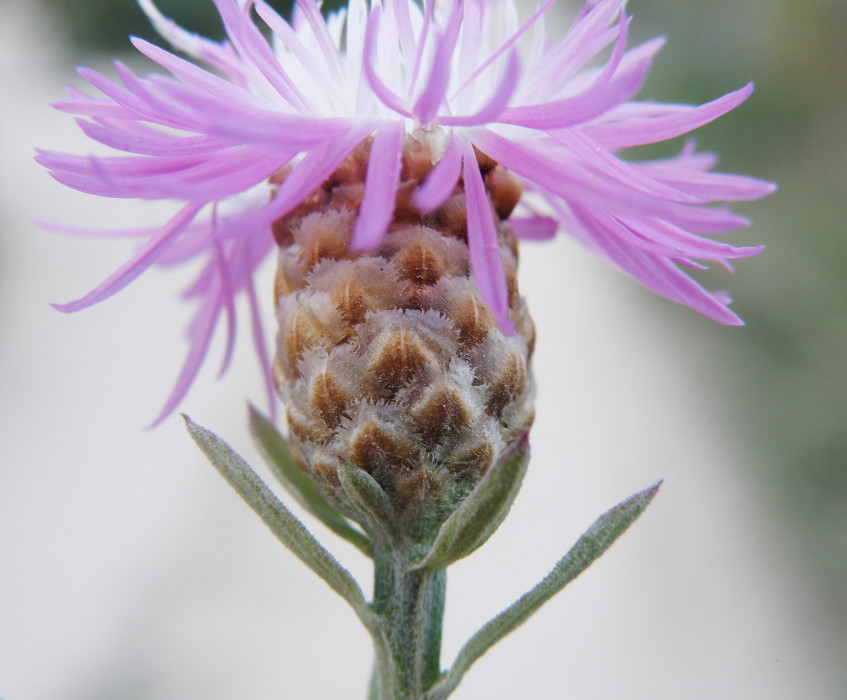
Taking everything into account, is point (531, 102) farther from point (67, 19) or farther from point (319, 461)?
point (67, 19)

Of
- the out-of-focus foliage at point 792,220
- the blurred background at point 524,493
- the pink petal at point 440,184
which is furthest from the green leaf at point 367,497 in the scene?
the out-of-focus foliage at point 792,220

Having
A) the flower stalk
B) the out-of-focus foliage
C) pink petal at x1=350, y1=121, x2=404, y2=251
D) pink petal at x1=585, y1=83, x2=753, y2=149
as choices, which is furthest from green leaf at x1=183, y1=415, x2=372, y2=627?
the out-of-focus foliage

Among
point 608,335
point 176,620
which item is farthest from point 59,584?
point 608,335

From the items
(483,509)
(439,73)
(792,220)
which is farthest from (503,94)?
(792,220)

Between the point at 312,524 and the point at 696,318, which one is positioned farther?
the point at 696,318

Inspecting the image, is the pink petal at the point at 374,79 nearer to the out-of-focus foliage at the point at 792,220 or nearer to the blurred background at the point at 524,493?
the blurred background at the point at 524,493

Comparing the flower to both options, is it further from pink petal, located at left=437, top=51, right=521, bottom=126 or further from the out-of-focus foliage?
the out-of-focus foliage

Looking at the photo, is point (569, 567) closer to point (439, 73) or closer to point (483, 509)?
point (483, 509)
